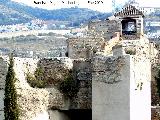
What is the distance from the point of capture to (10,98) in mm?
25938

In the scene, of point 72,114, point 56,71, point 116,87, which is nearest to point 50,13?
point 72,114

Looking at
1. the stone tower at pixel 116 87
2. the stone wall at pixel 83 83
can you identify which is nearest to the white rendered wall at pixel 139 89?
the stone tower at pixel 116 87

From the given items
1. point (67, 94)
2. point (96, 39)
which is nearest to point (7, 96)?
point (67, 94)

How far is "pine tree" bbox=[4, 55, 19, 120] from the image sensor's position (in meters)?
25.8

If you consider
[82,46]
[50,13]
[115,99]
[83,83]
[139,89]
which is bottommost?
[115,99]

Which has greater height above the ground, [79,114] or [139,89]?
[139,89]

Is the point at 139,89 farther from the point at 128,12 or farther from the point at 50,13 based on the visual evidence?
the point at 50,13

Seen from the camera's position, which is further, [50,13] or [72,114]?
[50,13]

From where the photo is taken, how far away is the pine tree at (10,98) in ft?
84.7

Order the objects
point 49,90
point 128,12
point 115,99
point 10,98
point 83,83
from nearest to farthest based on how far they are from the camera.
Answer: point 10,98 → point 115,99 → point 49,90 → point 83,83 → point 128,12

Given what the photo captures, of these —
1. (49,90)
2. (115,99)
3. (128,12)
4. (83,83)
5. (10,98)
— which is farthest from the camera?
(128,12)

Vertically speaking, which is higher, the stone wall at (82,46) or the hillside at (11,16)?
the hillside at (11,16)

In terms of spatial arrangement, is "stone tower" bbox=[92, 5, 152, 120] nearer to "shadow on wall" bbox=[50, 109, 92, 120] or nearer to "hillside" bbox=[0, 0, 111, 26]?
"shadow on wall" bbox=[50, 109, 92, 120]

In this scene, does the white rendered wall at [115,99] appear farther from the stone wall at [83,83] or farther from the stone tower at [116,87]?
the stone wall at [83,83]
